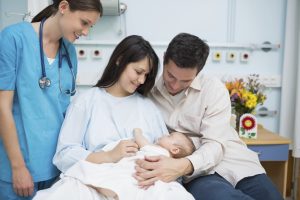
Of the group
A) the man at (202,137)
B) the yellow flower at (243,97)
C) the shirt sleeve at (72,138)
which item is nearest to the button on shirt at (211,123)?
the man at (202,137)

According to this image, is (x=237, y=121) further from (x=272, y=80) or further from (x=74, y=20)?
(x=74, y=20)

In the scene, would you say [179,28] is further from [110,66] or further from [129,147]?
[129,147]

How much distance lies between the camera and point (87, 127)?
1481 mm

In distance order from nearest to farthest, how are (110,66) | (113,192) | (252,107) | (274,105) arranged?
(113,192) → (110,66) → (252,107) → (274,105)

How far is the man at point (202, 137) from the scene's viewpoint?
133cm

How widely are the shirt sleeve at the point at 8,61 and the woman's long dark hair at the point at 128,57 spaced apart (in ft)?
1.46

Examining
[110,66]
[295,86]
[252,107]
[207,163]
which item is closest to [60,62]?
[110,66]

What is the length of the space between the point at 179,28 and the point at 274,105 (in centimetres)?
123

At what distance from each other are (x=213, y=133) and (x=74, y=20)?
2.85 ft

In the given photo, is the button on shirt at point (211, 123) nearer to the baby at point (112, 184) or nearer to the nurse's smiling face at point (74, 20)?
the baby at point (112, 184)

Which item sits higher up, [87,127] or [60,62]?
[60,62]

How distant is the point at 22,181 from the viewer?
132 cm

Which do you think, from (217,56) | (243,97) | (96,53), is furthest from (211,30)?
(96,53)

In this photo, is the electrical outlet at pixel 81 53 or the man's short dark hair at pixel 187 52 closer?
the man's short dark hair at pixel 187 52
